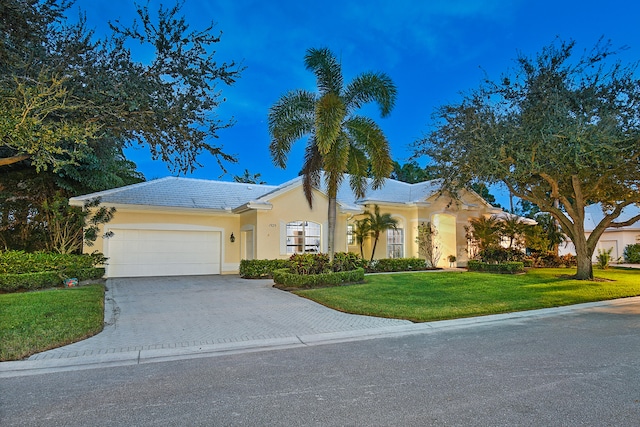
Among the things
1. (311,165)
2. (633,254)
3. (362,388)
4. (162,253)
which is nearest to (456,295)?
(311,165)

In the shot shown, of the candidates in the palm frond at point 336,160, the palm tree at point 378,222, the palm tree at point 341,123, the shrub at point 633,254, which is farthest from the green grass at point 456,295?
the shrub at point 633,254

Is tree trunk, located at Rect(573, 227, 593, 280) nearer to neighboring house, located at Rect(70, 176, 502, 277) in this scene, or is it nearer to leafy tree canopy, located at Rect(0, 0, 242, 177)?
neighboring house, located at Rect(70, 176, 502, 277)

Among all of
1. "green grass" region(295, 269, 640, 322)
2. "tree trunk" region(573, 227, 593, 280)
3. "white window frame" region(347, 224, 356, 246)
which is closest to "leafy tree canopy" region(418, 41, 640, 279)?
"tree trunk" region(573, 227, 593, 280)

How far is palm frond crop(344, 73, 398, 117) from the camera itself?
553 inches

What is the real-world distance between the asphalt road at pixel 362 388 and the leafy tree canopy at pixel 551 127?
7.58 m

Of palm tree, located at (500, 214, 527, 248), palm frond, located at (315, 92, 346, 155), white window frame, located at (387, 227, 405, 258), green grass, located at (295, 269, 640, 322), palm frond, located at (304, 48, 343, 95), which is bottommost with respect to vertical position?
green grass, located at (295, 269, 640, 322)

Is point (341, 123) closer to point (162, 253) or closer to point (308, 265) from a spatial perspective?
point (308, 265)

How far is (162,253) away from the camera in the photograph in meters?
17.8

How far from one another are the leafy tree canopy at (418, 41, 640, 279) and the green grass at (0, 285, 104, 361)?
12290 mm

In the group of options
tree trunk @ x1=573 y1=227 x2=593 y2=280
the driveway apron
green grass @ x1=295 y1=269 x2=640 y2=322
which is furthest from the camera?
tree trunk @ x1=573 y1=227 x2=593 y2=280

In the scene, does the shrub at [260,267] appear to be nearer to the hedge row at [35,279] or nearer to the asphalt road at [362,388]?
the hedge row at [35,279]

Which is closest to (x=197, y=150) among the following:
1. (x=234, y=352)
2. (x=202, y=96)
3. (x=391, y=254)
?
(x=202, y=96)

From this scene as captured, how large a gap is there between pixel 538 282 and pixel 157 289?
13.8 m

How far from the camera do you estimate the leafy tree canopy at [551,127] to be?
12172 mm
